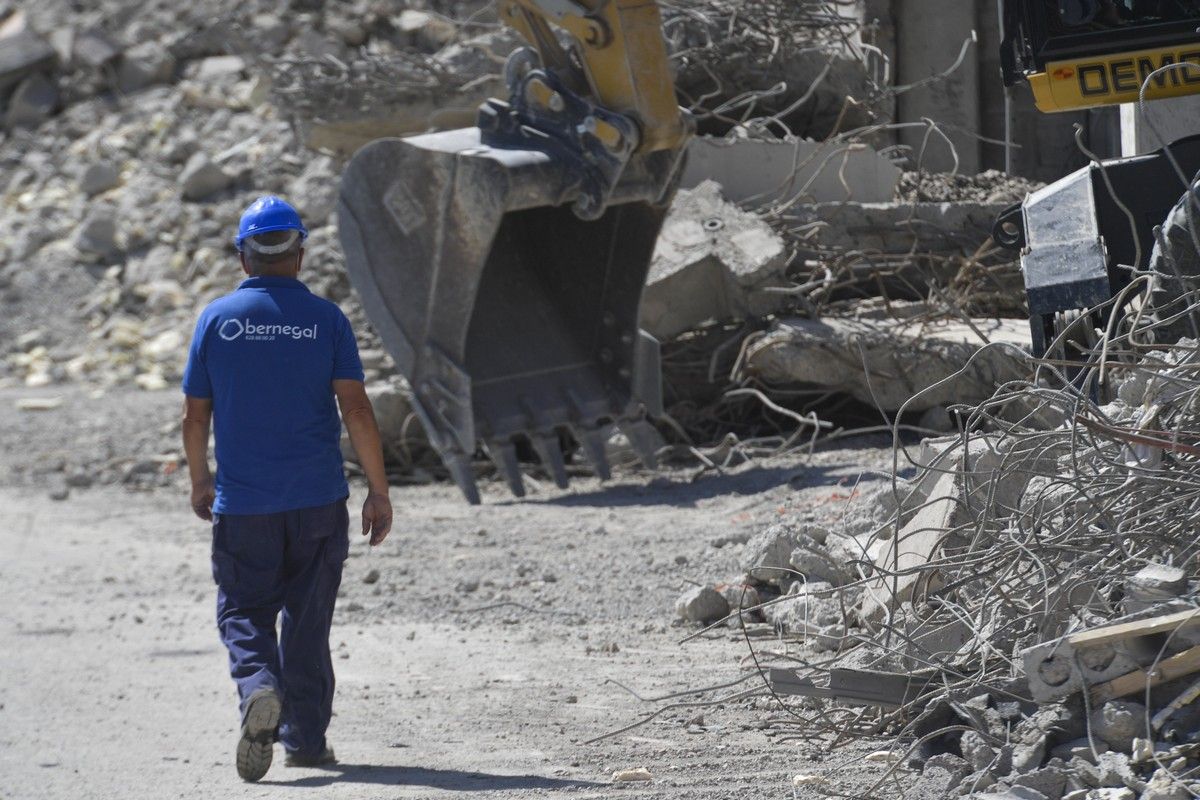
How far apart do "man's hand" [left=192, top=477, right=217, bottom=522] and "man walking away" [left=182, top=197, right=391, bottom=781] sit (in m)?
0.04

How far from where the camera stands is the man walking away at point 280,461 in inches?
159

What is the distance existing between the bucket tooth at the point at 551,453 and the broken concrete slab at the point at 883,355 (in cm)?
111

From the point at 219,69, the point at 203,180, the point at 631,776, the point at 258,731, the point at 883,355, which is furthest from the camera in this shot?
the point at 219,69

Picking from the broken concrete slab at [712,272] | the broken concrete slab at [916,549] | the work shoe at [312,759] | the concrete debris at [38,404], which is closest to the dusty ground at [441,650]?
the work shoe at [312,759]

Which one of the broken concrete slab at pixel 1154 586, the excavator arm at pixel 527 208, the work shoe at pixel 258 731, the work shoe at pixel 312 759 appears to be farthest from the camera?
the excavator arm at pixel 527 208

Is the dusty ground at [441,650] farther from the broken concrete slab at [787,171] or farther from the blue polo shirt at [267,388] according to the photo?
the broken concrete slab at [787,171]

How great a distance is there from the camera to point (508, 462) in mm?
7625

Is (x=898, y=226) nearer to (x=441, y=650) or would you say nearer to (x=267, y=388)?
(x=441, y=650)

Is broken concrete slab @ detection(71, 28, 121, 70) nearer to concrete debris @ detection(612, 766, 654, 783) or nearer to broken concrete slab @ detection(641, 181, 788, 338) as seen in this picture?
broken concrete slab @ detection(641, 181, 788, 338)

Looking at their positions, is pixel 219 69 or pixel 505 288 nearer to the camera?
pixel 505 288

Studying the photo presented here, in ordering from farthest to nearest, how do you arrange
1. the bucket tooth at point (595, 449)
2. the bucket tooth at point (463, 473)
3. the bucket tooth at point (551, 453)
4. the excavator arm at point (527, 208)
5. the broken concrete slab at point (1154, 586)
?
1. the bucket tooth at point (595, 449)
2. the bucket tooth at point (551, 453)
3. the bucket tooth at point (463, 473)
4. the excavator arm at point (527, 208)
5. the broken concrete slab at point (1154, 586)

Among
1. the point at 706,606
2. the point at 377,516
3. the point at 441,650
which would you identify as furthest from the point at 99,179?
the point at 377,516

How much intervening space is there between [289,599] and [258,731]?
1.36 feet

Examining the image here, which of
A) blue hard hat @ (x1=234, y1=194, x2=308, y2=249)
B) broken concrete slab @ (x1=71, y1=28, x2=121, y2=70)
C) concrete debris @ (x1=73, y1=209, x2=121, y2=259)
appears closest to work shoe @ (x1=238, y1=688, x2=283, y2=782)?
blue hard hat @ (x1=234, y1=194, x2=308, y2=249)
